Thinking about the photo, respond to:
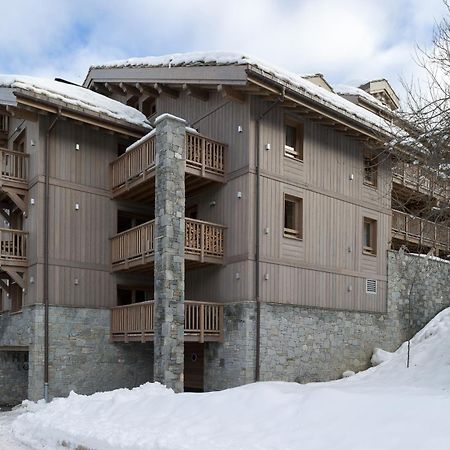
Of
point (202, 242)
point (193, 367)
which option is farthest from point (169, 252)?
point (193, 367)

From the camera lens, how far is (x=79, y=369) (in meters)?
16.3

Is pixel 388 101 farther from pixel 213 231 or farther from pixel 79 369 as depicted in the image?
pixel 79 369

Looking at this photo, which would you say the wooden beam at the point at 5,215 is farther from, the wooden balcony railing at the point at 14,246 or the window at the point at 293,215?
the window at the point at 293,215

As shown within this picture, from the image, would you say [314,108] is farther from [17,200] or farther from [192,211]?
[17,200]

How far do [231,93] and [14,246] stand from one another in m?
7.99

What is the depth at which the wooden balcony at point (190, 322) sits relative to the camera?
1498 centimetres

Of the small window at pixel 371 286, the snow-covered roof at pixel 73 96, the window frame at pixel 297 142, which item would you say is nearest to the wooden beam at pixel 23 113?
the snow-covered roof at pixel 73 96

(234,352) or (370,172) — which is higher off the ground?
(370,172)

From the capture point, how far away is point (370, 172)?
19.3 m

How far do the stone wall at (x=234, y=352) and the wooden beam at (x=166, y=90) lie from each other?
294 inches

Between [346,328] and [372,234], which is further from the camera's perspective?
[372,234]

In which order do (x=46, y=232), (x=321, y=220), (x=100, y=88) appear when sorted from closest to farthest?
(x=46, y=232), (x=321, y=220), (x=100, y=88)

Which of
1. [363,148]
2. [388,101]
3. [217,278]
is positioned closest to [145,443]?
[217,278]

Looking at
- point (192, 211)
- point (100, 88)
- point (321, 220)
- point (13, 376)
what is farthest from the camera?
point (100, 88)
